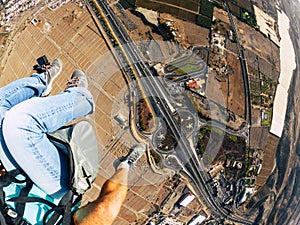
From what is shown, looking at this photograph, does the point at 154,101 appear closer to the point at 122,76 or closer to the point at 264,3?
the point at 122,76

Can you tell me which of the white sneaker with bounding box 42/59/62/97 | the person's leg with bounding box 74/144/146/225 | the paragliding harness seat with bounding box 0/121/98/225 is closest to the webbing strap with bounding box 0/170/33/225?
the paragliding harness seat with bounding box 0/121/98/225

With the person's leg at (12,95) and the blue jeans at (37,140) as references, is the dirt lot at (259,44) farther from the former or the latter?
the blue jeans at (37,140)

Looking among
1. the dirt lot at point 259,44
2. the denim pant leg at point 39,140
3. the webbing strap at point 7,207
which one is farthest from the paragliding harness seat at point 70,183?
the dirt lot at point 259,44

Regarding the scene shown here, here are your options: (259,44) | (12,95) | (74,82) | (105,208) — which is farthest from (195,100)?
(105,208)

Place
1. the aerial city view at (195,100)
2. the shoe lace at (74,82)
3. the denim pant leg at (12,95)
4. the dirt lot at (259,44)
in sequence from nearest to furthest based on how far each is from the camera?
the denim pant leg at (12,95) → the shoe lace at (74,82) → the aerial city view at (195,100) → the dirt lot at (259,44)

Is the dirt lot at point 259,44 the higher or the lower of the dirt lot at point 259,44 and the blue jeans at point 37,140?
the lower

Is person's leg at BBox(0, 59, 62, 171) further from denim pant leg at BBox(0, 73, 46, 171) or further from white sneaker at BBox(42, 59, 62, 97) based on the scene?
white sneaker at BBox(42, 59, 62, 97)
